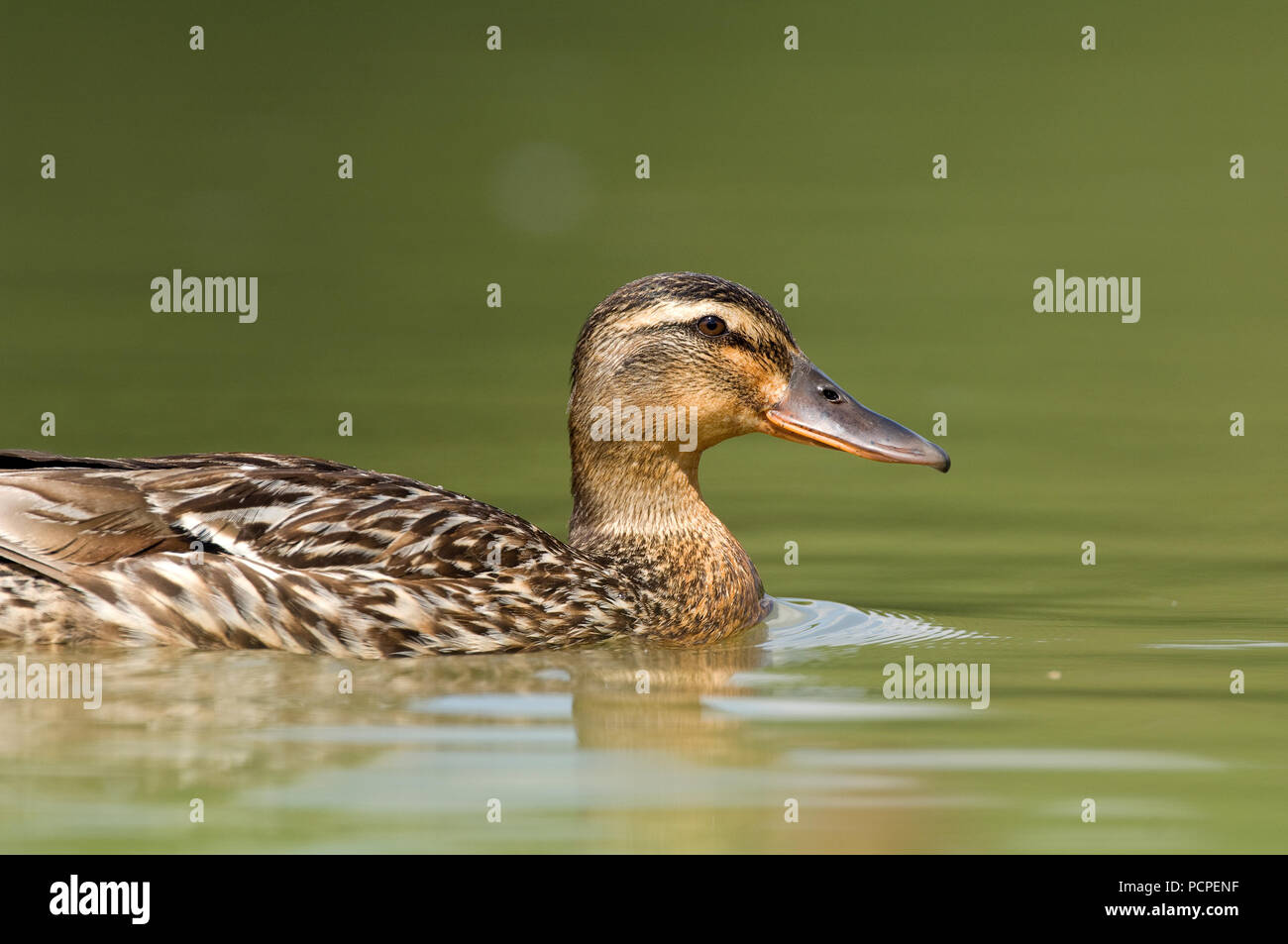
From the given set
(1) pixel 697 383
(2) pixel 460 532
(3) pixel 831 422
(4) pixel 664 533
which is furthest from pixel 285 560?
(3) pixel 831 422

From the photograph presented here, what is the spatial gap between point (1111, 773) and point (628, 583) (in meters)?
3.17

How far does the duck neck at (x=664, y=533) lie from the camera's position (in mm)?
11586

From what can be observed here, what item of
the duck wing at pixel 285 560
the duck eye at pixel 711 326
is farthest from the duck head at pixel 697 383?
the duck wing at pixel 285 560

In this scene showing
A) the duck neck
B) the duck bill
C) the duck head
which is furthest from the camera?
the duck bill

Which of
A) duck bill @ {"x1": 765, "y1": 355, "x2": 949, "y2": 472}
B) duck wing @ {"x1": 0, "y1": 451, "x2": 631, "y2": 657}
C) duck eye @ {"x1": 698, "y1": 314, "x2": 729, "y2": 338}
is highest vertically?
duck eye @ {"x1": 698, "y1": 314, "x2": 729, "y2": 338}

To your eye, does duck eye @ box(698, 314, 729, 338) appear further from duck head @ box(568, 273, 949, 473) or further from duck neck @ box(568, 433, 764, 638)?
duck neck @ box(568, 433, 764, 638)

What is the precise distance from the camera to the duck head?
11.7 m

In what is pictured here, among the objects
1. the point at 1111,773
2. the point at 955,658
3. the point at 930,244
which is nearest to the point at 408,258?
the point at 930,244

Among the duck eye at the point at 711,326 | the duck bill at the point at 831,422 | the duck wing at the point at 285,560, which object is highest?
the duck eye at the point at 711,326

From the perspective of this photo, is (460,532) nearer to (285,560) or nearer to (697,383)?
(285,560)

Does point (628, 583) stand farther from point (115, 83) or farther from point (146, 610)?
point (115, 83)

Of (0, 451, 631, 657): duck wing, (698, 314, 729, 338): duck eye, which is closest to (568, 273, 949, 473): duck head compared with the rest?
(698, 314, 729, 338): duck eye

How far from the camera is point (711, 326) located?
11766mm

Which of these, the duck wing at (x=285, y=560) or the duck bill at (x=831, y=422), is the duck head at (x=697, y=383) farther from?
the duck wing at (x=285, y=560)
